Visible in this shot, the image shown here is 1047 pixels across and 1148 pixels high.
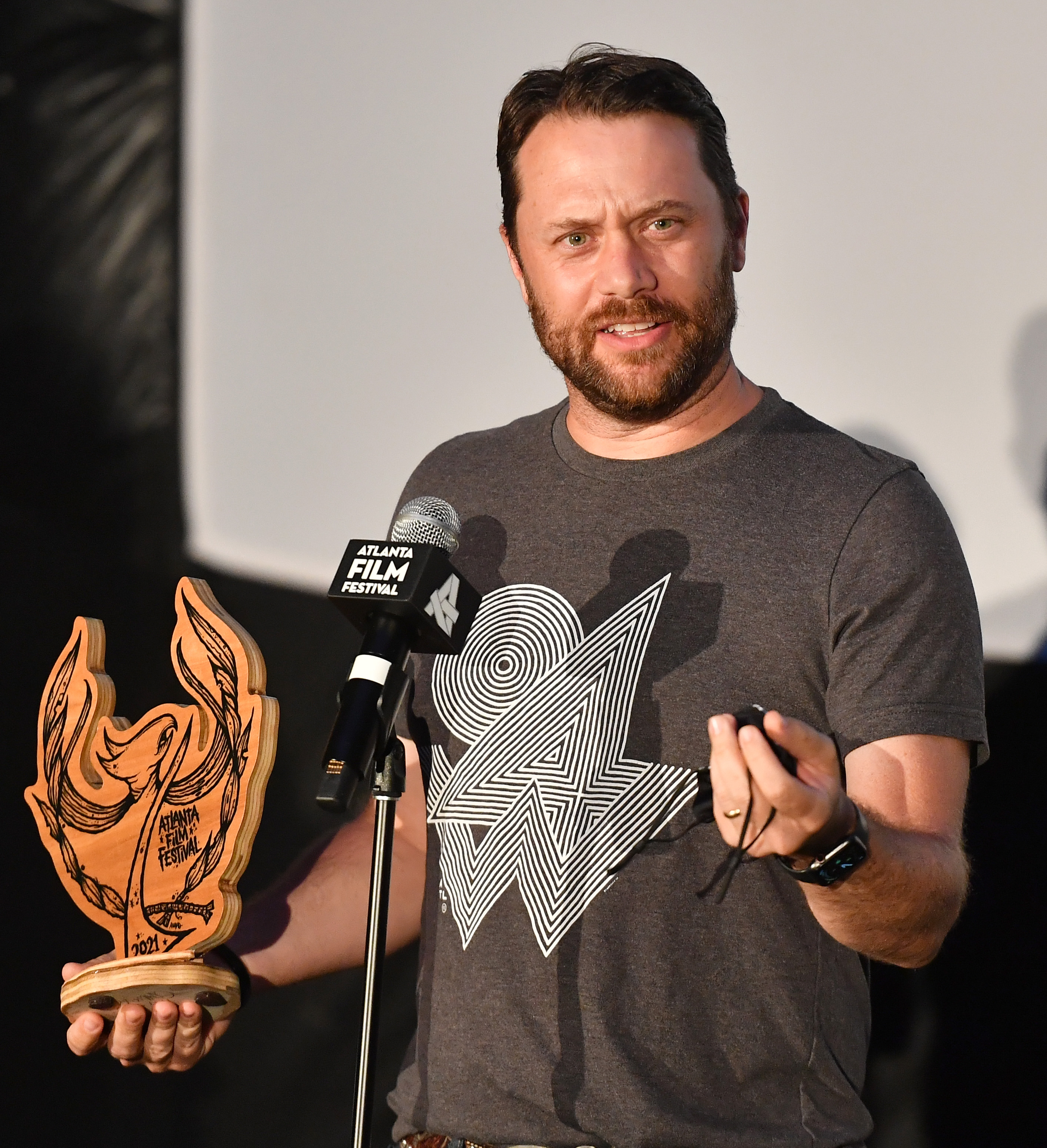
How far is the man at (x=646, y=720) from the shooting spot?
1.46 metres

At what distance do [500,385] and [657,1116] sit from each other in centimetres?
149

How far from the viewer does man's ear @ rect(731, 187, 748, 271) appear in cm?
182

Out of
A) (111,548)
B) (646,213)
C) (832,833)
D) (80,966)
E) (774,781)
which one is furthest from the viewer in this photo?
(111,548)

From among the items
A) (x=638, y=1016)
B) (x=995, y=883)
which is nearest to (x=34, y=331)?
(x=638, y=1016)

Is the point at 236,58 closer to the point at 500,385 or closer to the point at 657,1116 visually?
the point at 500,385

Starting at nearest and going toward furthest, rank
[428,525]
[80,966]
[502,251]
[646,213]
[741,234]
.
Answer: [428,525] → [80,966] → [646,213] → [741,234] → [502,251]

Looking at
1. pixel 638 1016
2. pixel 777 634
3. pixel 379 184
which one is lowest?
pixel 638 1016

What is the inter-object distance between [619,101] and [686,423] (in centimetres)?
46

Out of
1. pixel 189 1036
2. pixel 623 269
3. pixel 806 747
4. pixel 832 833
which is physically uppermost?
pixel 623 269

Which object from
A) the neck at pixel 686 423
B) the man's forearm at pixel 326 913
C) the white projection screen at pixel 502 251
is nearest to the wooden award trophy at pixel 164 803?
the man's forearm at pixel 326 913

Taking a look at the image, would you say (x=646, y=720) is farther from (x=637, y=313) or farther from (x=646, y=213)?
(x=646, y=213)

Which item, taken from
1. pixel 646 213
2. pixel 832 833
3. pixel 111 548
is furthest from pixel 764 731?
pixel 111 548

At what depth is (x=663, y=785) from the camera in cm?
156

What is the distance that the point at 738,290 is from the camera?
7.54 ft
